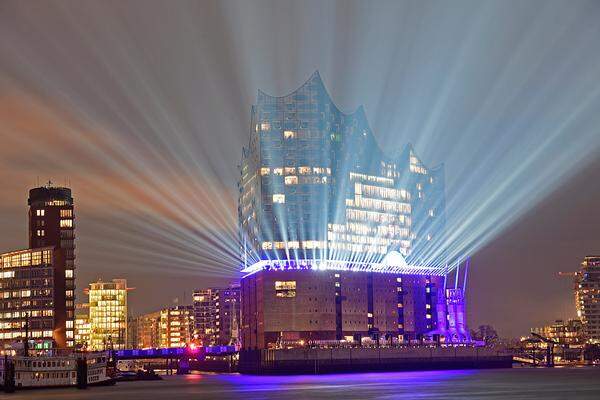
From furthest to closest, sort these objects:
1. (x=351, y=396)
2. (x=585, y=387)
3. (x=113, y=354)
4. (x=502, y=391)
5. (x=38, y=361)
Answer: (x=113, y=354) < (x=38, y=361) < (x=585, y=387) < (x=502, y=391) < (x=351, y=396)

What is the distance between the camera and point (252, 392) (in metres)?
134

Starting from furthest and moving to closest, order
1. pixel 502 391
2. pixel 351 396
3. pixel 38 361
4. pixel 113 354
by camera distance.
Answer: pixel 113 354 → pixel 38 361 → pixel 502 391 → pixel 351 396

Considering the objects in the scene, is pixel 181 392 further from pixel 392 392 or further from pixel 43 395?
pixel 392 392

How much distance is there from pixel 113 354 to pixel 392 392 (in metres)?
88.0

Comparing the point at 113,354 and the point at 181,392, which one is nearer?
the point at 181,392

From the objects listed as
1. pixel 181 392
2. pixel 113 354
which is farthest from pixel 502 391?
pixel 113 354

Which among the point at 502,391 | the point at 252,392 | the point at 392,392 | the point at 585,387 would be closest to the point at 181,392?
the point at 252,392

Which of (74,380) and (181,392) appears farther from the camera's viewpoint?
(74,380)

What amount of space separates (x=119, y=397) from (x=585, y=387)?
59.9 metres

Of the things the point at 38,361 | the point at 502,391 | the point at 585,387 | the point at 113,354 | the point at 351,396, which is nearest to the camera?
the point at 351,396

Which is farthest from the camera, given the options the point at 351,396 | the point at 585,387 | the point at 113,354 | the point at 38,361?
the point at 113,354

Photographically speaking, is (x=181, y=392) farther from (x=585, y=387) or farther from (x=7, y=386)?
(x=585, y=387)

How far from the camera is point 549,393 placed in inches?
4766

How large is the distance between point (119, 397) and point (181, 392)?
50.9 feet
